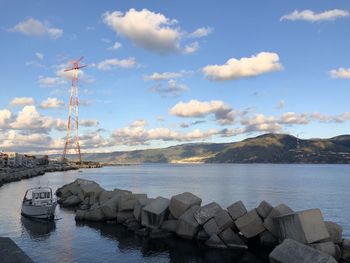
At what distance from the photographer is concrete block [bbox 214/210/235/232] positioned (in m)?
28.1

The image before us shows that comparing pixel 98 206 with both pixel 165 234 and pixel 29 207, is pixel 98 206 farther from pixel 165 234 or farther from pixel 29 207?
pixel 165 234

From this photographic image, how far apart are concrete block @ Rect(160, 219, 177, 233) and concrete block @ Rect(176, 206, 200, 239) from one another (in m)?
0.67

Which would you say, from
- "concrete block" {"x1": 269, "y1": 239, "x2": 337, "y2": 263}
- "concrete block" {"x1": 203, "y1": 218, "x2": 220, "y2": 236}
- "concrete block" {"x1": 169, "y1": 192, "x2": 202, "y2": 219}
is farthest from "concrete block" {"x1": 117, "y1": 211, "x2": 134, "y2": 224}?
"concrete block" {"x1": 269, "y1": 239, "x2": 337, "y2": 263}

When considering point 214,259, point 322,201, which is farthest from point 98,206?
point 322,201

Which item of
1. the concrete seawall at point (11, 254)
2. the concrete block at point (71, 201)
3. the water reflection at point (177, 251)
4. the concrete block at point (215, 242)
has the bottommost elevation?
the water reflection at point (177, 251)

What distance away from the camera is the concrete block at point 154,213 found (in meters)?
31.9

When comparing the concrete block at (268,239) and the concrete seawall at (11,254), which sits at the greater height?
the concrete seawall at (11,254)

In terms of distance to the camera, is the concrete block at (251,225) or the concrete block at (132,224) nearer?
the concrete block at (251,225)

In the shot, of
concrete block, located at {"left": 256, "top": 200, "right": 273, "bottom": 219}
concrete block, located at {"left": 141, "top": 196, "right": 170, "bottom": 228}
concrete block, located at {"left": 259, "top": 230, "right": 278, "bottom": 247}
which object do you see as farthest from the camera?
concrete block, located at {"left": 141, "top": 196, "right": 170, "bottom": 228}

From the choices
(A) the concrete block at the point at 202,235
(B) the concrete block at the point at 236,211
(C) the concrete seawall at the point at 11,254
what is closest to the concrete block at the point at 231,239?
(B) the concrete block at the point at 236,211

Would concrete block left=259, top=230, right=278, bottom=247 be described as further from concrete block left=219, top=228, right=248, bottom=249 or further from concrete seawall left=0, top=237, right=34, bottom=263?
concrete seawall left=0, top=237, right=34, bottom=263

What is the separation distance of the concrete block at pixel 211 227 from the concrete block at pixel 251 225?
177cm

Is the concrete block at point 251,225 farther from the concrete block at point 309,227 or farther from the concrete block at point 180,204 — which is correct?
the concrete block at point 180,204

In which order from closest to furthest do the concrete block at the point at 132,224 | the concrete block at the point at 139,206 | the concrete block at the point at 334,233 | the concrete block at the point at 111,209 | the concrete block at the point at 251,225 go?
the concrete block at the point at 334,233 < the concrete block at the point at 251,225 < the concrete block at the point at 132,224 < the concrete block at the point at 139,206 < the concrete block at the point at 111,209
